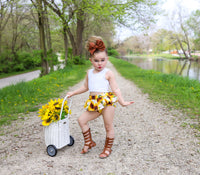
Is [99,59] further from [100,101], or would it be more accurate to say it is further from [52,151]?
[52,151]

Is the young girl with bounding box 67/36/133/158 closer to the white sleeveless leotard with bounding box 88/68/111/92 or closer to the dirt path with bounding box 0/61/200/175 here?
the white sleeveless leotard with bounding box 88/68/111/92

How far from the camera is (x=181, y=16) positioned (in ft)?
90.8

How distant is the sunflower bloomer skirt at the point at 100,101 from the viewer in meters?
2.52

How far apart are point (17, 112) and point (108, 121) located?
3280 millimetres

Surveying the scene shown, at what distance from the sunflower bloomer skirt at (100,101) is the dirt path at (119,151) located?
0.79 m

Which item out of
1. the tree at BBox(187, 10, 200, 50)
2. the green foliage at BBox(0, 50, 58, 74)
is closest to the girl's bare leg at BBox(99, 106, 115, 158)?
the green foliage at BBox(0, 50, 58, 74)

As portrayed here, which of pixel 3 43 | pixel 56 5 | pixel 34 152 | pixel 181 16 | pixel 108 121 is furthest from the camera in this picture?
pixel 181 16

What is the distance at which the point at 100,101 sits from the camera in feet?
8.31

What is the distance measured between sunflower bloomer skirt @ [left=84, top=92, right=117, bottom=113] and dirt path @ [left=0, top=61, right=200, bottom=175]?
79 centimetres

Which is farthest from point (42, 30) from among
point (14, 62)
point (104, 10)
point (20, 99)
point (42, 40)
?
point (14, 62)

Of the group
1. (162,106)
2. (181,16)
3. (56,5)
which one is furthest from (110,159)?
(181,16)

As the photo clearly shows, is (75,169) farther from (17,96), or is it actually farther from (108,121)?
(17,96)

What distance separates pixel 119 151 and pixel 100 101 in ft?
3.13

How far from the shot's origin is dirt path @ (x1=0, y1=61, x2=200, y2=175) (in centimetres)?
239
